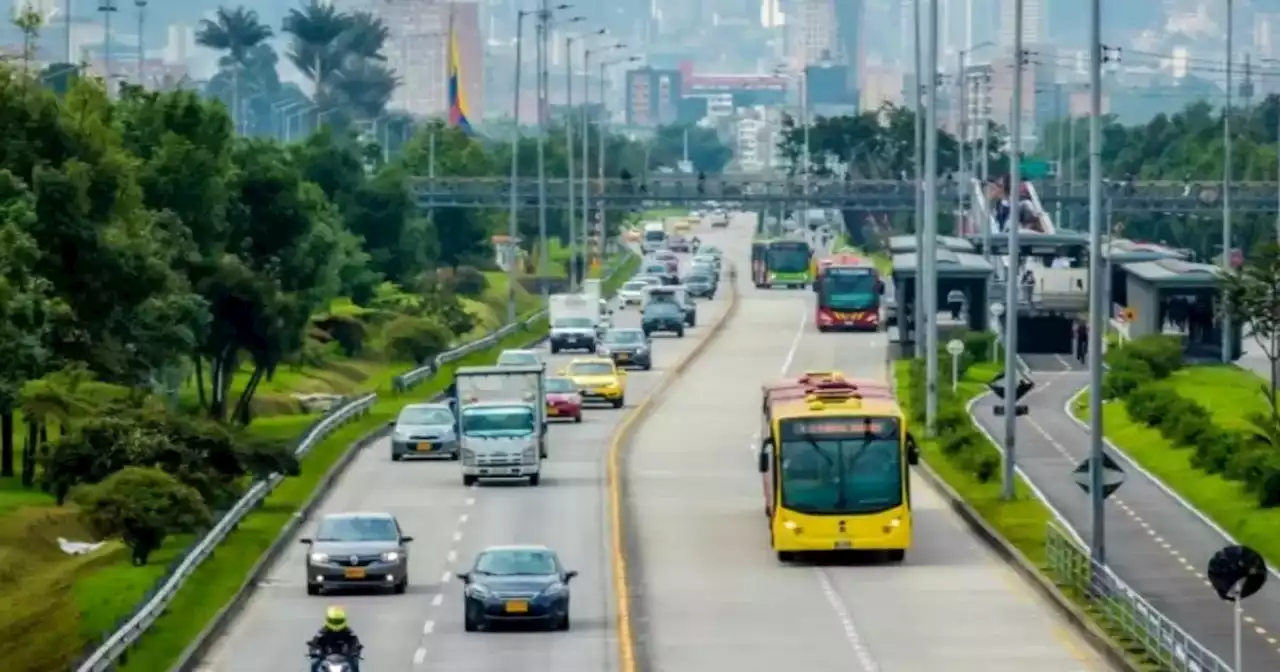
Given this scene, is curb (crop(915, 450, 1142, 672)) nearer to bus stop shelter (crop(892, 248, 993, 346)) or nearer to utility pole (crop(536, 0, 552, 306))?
bus stop shelter (crop(892, 248, 993, 346))

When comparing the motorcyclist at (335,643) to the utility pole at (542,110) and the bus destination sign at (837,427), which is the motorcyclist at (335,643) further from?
the utility pole at (542,110)

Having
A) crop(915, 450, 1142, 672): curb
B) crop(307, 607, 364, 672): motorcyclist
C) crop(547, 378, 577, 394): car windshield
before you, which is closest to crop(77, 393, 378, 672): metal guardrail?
crop(307, 607, 364, 672): motorcyclist

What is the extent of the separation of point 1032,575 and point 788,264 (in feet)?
367

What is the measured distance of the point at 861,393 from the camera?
55.8 m

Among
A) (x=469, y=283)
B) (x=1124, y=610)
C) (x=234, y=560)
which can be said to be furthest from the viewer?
(x=469, y=283)

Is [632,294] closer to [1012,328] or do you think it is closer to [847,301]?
[847,301]

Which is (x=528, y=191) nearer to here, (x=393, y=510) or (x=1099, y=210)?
(x=393, y=510)

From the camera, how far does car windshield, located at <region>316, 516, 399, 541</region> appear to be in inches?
1992

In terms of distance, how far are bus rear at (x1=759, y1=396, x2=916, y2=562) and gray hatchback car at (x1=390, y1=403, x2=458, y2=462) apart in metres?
22.2

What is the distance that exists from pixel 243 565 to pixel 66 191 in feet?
49.6

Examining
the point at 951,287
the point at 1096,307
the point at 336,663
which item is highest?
the point at 1096,307

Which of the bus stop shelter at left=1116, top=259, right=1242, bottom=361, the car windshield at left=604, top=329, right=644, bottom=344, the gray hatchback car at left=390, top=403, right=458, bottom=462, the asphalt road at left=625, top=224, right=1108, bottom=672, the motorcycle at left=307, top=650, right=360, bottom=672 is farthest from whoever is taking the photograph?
the car windshield at left=604, top=329, right=644, bottom=344

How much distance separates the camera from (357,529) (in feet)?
166

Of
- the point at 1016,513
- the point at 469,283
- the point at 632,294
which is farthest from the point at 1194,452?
the point at 469,283
